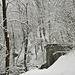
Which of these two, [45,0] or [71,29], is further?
[45,0]

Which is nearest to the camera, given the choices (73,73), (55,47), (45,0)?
(73,73)

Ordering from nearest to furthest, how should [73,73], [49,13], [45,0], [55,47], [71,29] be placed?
1. [73,73]
2. [71,29]
3. [55,47]
4. [49,13]
5. [45,0]

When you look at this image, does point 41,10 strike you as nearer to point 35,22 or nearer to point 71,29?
point 35,22

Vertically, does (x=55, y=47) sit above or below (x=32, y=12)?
below

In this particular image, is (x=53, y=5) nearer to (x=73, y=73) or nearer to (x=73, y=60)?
(x=73, y=60)

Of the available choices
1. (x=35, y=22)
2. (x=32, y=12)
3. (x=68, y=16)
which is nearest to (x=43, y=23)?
(x=35, y=22)

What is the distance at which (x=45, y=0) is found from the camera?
1556 centimetres

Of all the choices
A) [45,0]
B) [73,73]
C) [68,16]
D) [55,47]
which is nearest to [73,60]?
[73,73]

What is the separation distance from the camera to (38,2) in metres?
15.8

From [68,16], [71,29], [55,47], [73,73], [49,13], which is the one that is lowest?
[73,73]

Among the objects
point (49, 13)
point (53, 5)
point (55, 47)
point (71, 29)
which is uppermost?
point (53, 5)

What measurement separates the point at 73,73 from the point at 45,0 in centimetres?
1240

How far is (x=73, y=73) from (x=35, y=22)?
11553 mm

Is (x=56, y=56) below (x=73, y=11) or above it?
below
